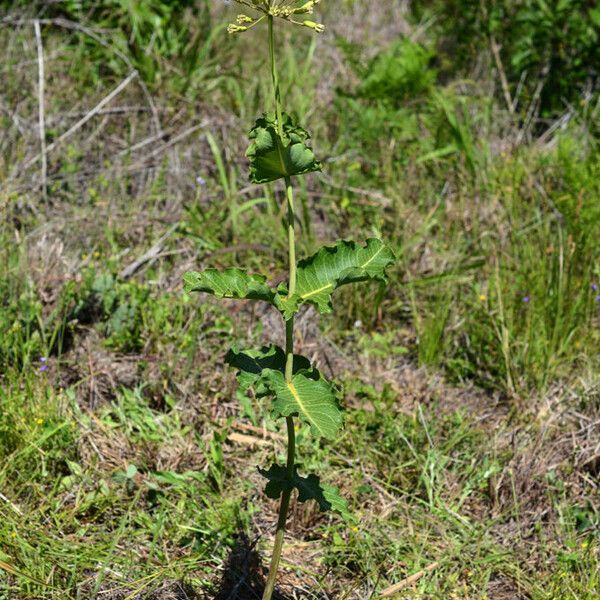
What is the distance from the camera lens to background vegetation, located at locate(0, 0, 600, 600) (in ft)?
8.22

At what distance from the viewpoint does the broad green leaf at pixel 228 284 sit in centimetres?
170

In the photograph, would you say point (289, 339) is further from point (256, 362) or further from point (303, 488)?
point (303, 488)

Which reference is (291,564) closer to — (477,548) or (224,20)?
(477,548)

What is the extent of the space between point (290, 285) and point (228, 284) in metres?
0.14

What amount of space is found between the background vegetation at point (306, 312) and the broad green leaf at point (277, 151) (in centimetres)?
116

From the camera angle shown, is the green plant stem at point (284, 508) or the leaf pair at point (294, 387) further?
the green plant stem at point (284, 508)

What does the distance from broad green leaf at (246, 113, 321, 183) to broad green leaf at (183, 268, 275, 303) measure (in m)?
0.21

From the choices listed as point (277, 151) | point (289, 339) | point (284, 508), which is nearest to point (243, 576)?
point (284, 508)

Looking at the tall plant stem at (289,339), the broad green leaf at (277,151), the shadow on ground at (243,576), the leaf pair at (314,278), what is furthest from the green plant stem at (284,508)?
the broad green leaf at (277,151)

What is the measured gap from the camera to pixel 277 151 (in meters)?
1.68

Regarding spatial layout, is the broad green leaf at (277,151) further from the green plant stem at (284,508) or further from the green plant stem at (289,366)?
the green plant stem at (284,508)

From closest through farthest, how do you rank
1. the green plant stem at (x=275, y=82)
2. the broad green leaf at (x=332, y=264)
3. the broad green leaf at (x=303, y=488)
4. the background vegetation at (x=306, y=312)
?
the green plant stem at (x=275, y=82), the broad green leaf at (x=332, y=264), the broad green leaf at (x=303, y=488), the background vegetation at (x=306, y=312)

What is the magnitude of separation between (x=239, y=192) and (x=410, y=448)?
1.56m

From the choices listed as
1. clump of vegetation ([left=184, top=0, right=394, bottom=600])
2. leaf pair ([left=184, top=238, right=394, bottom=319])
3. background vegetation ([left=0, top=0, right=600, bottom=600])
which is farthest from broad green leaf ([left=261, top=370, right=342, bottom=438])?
background vegetation ([left=0, top=0, right=600, bottom=600])
